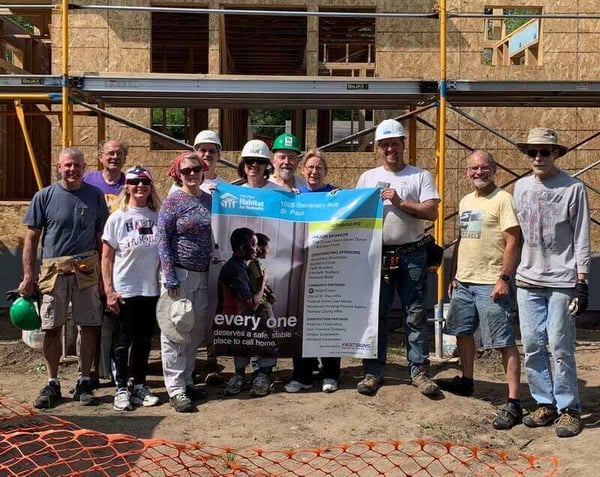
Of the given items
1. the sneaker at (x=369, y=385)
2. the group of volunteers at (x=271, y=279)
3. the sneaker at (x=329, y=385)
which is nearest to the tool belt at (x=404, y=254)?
the group of volunteers at (x=271, y=279)

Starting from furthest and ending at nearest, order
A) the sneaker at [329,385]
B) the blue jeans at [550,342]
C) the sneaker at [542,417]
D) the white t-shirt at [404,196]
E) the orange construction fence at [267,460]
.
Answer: the sneaker at [329,385], the white t-shirt at [404,196], the sneaker at [542,417], the blue jeans at [550,342], the orange construction fence at [267,460]

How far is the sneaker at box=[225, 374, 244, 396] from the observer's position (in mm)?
5891

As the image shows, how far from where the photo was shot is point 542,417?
521 centimetres

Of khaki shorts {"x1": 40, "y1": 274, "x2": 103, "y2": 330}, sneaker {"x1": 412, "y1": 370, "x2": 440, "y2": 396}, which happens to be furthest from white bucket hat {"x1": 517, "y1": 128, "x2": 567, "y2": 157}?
khaki shorts {"x1": 40, "y1": 274, "x2": 103, "y2": 330}

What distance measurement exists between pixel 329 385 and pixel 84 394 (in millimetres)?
1889

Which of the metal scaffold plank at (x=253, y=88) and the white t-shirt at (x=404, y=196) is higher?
the metal scaffold plank at (x=253, y=88)

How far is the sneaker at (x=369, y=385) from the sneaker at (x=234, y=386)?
936 millimetres

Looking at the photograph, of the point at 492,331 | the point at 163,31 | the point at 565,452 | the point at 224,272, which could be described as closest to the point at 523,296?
the point at 492,331

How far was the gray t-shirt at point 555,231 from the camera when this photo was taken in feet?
16.3

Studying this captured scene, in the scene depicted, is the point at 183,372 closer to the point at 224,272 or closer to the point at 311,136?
the point at 224,272

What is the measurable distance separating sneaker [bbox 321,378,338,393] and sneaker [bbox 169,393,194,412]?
106 cm

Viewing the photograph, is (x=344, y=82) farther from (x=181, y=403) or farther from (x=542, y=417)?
(x=542, y=417)

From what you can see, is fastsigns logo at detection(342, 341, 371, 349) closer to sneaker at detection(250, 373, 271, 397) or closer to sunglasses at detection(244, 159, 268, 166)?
sneaker at detection(250, 373, 271, 397)

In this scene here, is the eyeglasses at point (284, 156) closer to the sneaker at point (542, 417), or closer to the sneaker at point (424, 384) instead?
the sneaker at point (424, 384)
